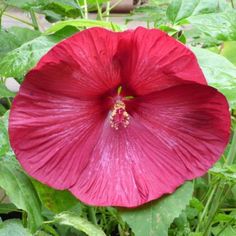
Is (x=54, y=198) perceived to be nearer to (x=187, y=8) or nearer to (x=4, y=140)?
(x=4, y=140)

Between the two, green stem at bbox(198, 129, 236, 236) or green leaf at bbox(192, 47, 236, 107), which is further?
green stem at bbox(198, 129, 236, 236)

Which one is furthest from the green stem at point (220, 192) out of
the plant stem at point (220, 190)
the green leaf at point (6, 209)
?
the green leaf at point (6, 209)

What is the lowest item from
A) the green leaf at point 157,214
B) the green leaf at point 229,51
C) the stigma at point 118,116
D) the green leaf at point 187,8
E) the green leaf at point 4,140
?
the green leaf at point 157,214

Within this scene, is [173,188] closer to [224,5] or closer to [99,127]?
[99,127]

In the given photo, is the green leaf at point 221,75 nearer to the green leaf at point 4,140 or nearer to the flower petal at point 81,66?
the flower petal at point 81,66

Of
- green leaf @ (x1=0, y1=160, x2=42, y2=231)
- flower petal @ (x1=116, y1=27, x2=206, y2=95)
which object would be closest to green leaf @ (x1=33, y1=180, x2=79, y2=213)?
green leaf @ (x1=0, y1=160, x2=42, y2=231)

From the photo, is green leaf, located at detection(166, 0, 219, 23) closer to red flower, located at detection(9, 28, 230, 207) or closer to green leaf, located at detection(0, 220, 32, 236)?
red flower, located at detection(9, 28, 230, 207)
